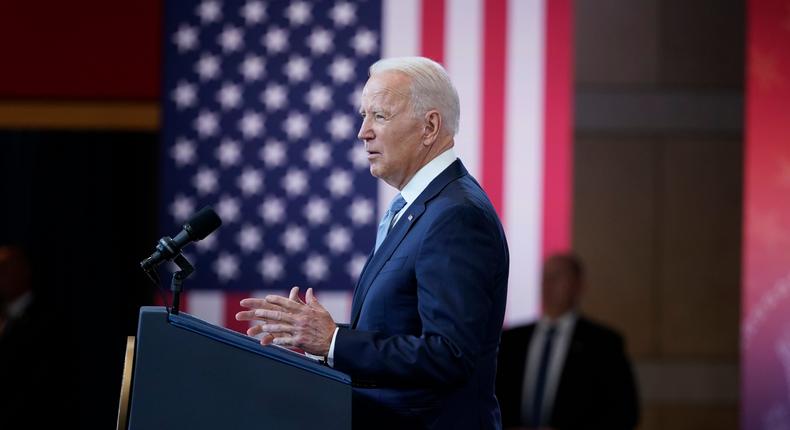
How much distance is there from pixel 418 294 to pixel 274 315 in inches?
9.5

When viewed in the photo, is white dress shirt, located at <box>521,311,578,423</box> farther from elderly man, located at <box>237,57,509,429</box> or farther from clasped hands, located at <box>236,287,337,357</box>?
clasped hands, located at <box>236,287,337,357</box>

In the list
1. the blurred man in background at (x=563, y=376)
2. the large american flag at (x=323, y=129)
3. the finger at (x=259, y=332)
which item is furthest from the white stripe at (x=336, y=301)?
the finger at (x=259, y=332)

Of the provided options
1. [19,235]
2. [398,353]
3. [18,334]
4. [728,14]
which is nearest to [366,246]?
[18,334]

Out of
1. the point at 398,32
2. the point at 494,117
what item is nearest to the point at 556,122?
the point at 494,117

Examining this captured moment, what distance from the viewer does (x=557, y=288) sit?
451cm

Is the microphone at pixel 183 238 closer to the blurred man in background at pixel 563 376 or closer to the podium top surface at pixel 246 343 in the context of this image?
the podium top surface at pixel 246 343

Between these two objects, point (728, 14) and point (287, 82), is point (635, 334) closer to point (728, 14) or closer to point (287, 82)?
point (728, 14)

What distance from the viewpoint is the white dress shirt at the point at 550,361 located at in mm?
4320

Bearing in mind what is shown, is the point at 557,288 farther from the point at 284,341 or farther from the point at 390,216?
the point at 284,341

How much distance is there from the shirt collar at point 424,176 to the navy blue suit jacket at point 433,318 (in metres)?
0.02

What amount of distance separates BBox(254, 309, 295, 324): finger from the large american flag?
2.73m

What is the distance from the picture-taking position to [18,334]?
5125mm

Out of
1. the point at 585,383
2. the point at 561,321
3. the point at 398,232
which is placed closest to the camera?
the point at 398,232

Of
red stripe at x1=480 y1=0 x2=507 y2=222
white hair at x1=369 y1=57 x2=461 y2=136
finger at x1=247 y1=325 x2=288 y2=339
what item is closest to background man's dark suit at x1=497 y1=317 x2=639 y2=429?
red stripe at x1=480 y1=0 x2=507 y2=222
